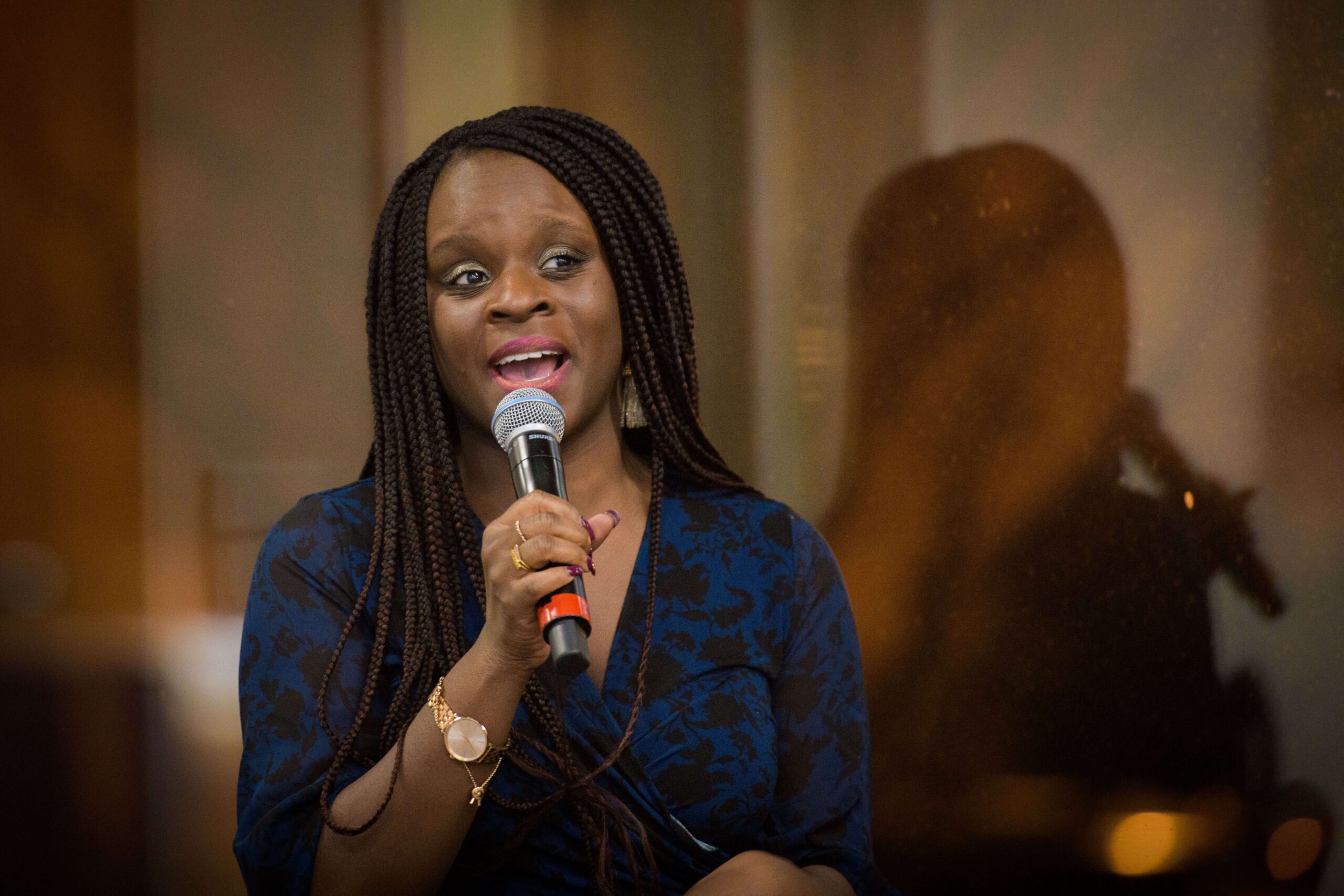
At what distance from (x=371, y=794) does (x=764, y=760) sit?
0.52 m

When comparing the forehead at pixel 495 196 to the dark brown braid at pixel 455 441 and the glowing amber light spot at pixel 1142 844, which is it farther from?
the glowing amber light spot at pixel 1142 844

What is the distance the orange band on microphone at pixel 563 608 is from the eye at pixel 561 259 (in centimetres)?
63

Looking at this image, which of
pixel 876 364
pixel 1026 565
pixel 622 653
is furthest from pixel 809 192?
pixel 622 653

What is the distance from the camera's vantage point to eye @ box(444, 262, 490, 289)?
5.20 feet

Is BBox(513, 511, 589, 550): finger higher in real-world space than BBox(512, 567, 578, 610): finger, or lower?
higher

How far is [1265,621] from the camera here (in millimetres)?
2311

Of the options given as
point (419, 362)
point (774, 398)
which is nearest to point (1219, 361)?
point (774, 398)

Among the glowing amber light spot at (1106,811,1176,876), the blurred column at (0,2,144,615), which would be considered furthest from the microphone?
the glowing amber light spot at (1106,811,1176,876)

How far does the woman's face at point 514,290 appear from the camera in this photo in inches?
60.3

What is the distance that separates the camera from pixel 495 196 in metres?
1.59

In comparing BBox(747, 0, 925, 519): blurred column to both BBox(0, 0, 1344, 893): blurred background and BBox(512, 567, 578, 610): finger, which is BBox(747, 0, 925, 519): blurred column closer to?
BBox(0, 0, 1344, 893): blurred background

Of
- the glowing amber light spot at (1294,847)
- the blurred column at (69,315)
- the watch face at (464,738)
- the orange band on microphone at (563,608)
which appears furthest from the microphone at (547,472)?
the glowing amber light spot at (1294,847)

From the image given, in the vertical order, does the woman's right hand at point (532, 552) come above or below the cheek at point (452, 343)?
below

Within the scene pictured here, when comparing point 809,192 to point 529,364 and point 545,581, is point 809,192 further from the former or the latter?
point 545,581
